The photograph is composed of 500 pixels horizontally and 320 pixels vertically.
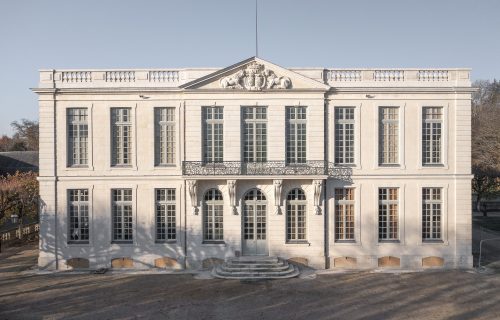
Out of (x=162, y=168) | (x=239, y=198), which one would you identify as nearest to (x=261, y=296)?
(x=239, y=198)

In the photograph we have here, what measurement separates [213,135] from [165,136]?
2.48 meters

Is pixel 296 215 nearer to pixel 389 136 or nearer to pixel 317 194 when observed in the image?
pixel 317 194

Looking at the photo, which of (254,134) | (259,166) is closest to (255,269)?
(259,166)

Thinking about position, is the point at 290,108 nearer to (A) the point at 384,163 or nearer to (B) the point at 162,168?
(A) the point at 384,163

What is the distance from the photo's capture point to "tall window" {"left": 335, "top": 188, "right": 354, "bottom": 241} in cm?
1928

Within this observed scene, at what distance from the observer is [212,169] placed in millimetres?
18703

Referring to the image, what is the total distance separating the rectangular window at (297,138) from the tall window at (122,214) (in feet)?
27.5

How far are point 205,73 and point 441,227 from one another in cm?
1421

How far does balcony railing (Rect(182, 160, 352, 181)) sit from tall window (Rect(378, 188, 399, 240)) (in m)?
2.41

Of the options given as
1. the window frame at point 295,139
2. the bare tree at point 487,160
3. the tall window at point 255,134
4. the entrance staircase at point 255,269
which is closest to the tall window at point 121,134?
the tall window at point 255,134

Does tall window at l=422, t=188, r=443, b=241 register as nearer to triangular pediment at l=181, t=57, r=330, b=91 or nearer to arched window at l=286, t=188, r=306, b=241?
arched window at l=286, t=188, r=306, b=241

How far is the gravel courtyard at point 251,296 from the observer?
43.4 feet

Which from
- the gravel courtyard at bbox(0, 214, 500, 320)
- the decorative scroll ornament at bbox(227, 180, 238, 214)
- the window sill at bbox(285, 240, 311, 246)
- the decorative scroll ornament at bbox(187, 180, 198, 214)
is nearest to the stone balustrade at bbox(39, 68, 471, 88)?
the decorative scroll ornament at bbox(187, 180, 198, 214)

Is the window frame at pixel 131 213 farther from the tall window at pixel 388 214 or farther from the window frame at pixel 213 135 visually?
the tall window at pixel 388 214
